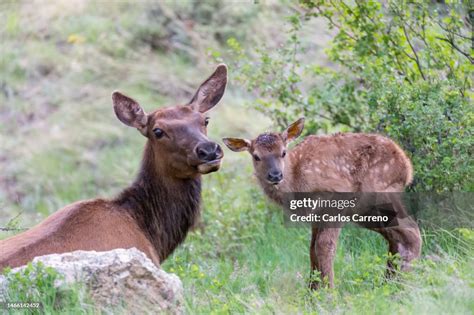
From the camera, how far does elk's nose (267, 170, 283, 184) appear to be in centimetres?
816

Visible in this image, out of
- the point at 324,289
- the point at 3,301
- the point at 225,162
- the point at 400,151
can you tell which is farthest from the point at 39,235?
the point at 225,162

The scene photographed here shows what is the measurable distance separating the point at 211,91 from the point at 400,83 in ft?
6.18

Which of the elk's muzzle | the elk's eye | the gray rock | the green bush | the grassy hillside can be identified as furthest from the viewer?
the grassy hillside

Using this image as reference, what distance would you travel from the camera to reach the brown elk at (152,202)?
7508 mm

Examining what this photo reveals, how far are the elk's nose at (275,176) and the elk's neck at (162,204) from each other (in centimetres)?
64

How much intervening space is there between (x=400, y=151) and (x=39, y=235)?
333cm

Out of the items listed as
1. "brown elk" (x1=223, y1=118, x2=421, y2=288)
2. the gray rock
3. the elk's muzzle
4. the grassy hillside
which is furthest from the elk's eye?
the grassy hillside

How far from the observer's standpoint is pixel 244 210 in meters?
11.0

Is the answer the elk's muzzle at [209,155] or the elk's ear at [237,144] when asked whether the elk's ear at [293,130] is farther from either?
the elk's muzzle at [209,155]

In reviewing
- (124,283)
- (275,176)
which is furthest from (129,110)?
(124,283)

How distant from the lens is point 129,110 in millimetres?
8297

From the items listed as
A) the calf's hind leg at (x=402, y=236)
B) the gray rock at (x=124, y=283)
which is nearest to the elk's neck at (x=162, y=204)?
the gray rock at (x=124, y=283)

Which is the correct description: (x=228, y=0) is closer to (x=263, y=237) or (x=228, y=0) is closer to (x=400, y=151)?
(x=263, y=237)

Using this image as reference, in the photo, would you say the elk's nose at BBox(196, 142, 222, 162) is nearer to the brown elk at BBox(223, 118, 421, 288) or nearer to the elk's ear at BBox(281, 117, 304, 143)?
the brown elk at BBox(223, 118, 421, 288)
